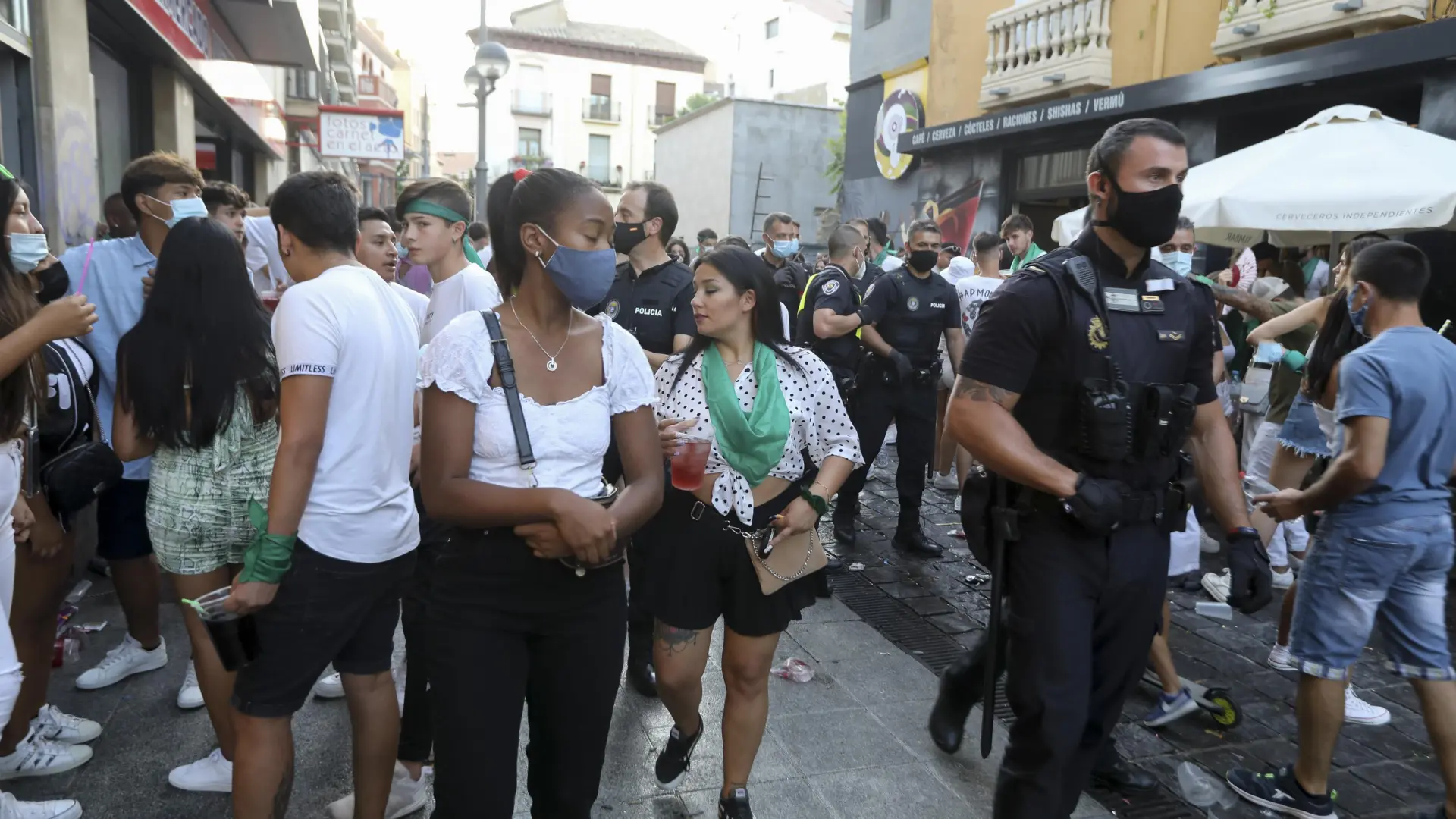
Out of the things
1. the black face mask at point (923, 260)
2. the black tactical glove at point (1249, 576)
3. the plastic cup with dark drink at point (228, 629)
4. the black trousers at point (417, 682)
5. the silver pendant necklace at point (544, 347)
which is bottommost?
the black trousers at point (417, 682)

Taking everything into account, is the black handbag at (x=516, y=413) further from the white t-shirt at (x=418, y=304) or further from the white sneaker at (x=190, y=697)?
the white sneaker at (x=190, y=697)

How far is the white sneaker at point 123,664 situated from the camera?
158 inches

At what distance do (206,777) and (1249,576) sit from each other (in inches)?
136

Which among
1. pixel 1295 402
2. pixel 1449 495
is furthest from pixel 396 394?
pixel 1295 402

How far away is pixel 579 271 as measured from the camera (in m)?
2.32

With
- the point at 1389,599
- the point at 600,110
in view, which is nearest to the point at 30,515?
the point at 1389,599

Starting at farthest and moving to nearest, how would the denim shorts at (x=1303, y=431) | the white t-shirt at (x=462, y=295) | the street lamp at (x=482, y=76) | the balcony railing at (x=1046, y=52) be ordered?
the street lamp at (x=482, y=76) < the balcony railing at (x=1046, y=52) < the denim shorts at (x=1303, y=431) < the white t-shirt at (x=462, y=295)

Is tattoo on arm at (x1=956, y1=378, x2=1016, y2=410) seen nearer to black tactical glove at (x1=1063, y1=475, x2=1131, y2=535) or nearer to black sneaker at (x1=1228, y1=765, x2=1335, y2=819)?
black tactical glove at (x1=1063, y1=475, x2=1131, y2=535)

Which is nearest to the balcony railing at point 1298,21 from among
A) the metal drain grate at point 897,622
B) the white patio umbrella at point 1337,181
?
the white patio umbrella at point 1337,181

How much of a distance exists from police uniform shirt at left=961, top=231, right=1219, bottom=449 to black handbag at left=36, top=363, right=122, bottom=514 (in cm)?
278

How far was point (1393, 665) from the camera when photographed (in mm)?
3322

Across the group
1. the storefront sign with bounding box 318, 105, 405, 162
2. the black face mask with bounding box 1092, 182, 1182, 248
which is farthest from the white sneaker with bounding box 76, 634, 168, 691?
the storefront sign with bounding box 318, 105, 405, 162

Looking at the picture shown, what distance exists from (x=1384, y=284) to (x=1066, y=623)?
1911mm

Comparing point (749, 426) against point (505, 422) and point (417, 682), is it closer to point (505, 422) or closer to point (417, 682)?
point (505, 422)
